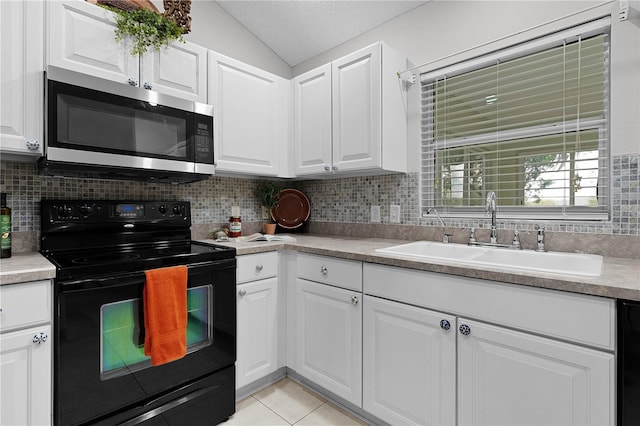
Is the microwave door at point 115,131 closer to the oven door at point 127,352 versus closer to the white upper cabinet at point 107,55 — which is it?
the white upper cabinet at point 107,55

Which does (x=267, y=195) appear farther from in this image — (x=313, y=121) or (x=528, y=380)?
(x=528, y=380)

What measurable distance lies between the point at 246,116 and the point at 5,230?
1.38 meters

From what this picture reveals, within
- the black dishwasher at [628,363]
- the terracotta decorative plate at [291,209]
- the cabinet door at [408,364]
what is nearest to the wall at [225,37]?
the terracotta decorative plate at [291,209]

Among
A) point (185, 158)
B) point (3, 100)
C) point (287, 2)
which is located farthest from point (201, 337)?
point (287, 2)

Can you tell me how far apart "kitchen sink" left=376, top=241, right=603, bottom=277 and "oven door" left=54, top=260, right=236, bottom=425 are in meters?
0.90

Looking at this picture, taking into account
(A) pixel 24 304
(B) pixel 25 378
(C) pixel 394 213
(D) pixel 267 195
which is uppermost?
(D) pixel 267 195

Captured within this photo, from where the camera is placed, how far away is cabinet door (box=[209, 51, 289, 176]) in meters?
2.05

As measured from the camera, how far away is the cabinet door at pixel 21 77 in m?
1.34

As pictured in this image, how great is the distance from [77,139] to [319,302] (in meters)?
1.44

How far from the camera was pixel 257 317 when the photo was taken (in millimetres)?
1896

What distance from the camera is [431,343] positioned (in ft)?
4.54

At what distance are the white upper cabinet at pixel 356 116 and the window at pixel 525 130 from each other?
0.78 ft

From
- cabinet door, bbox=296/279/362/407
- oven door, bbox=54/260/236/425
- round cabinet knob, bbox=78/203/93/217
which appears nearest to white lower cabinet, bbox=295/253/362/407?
cabinet door, bbox=296/279/362/407

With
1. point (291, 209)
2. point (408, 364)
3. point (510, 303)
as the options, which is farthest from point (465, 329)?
point (291, 209)
